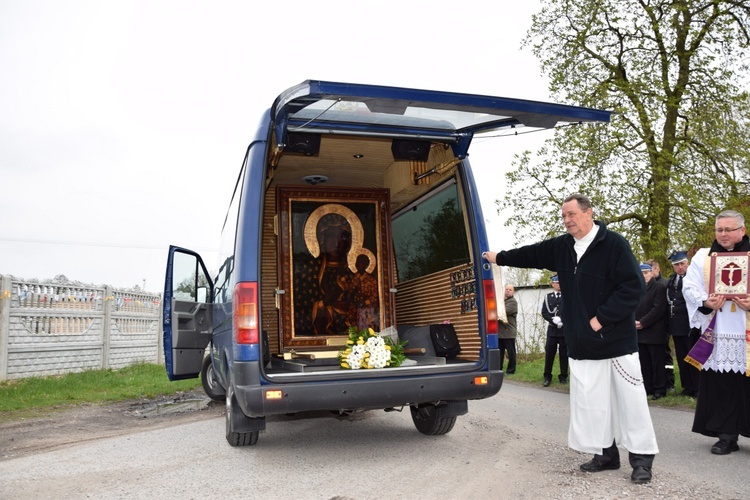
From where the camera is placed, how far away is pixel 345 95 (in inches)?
170

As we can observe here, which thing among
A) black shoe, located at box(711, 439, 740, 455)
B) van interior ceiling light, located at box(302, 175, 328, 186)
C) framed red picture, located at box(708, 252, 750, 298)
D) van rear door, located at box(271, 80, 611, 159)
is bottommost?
black shoe, located at box(711, 439, 740, 455)

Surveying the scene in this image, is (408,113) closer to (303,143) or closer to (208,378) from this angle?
(303,143)

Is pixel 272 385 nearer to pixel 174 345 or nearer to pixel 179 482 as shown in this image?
pixel 179 482

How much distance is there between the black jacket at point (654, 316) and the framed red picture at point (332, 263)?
156 inches

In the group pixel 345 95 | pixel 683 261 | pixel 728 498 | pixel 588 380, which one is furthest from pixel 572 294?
pixel 683 261

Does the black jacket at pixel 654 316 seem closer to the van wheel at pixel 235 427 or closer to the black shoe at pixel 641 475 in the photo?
the black shoe at pixel 641 475

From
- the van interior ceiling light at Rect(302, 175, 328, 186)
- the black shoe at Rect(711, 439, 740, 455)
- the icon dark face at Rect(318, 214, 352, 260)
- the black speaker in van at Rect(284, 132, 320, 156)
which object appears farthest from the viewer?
the van interior ceiling light at Rect(302, 175, 328, 186)

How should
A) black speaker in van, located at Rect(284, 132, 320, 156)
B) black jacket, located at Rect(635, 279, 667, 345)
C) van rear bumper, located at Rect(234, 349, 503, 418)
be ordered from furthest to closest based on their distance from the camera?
black jacket, located at Rect(635, 279, 667, 345)
black speaker in van, located at Rect(284, 132, 320, 156)
van rear bumper, located at Rect(234, 349, 503, 418)

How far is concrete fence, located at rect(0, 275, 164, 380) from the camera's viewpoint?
1187 cm

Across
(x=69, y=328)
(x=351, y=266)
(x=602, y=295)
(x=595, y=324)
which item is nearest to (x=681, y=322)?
(x=351, y=266)

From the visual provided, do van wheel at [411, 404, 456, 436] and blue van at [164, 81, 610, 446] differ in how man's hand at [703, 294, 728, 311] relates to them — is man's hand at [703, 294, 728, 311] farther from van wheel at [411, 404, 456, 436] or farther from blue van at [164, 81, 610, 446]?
van wheel at [411, 404, 456, 436]

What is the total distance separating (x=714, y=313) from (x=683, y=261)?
3273 mm

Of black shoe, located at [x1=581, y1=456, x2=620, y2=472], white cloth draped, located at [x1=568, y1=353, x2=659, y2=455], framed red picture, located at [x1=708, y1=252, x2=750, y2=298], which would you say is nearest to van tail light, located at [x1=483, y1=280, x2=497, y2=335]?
white cloth draped, located at [x1=568, y1=353, x2=659, y2=455]

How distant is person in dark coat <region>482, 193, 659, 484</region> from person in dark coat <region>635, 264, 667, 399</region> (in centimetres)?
466
